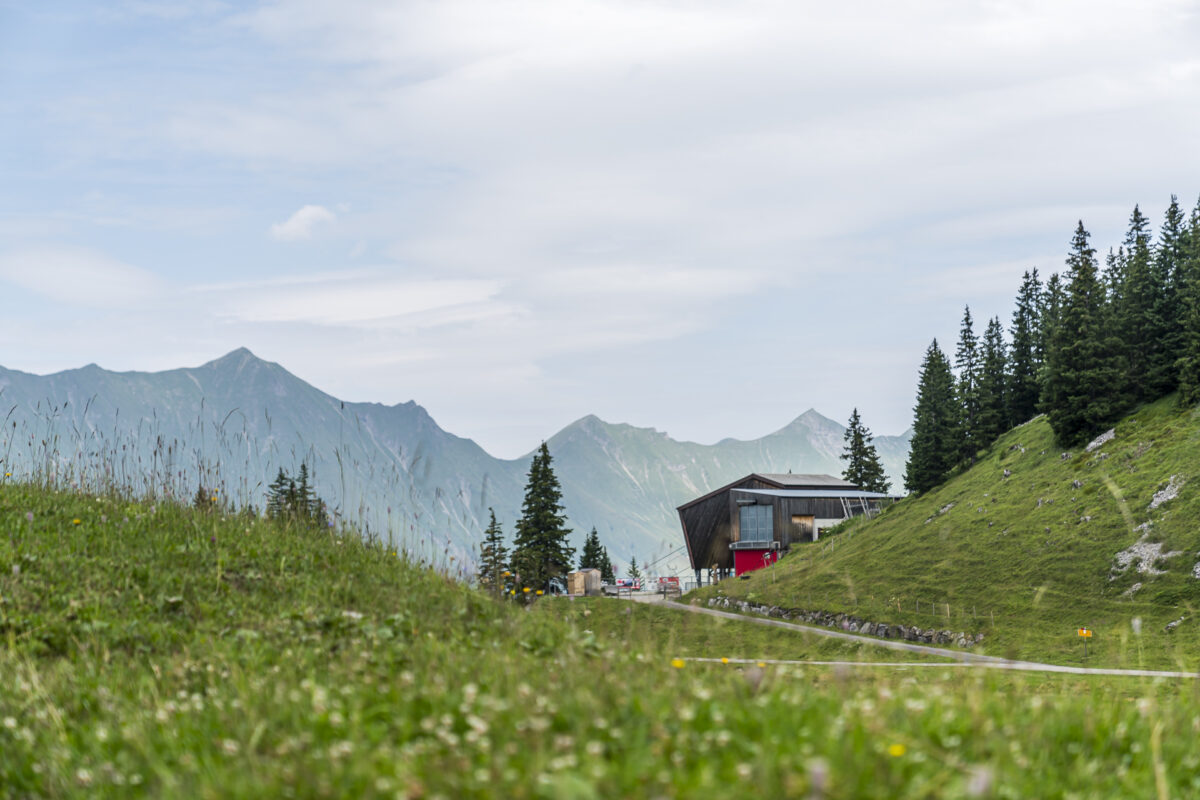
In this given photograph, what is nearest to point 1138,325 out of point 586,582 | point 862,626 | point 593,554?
point 862,626

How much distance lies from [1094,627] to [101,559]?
105 ft

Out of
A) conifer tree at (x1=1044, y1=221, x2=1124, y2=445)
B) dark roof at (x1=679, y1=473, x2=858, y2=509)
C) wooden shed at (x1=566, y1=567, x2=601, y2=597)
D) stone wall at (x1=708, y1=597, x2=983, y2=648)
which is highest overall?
conifer tree at (x1=1044, y1=221, x2=1124, y2=445)

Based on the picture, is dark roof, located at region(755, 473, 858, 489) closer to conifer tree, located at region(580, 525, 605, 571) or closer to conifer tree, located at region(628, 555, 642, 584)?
conifer tree, located at region(628, 555, 642, 584)

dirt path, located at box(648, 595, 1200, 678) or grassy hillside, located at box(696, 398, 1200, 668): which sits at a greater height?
grassy hillside, located at box(696, 398, 1200, 668)

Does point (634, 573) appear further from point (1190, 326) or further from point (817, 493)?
point (1190, 326)

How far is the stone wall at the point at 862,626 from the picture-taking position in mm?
33688

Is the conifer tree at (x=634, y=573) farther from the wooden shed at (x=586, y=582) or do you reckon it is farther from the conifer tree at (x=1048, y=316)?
the conifer tree at (x=1048, y=316)

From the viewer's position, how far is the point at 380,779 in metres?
3.98

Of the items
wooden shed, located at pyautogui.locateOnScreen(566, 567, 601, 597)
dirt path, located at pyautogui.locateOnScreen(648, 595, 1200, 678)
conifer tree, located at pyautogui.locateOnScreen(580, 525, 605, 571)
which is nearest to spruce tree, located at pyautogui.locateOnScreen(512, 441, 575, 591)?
wooden shed, located at pyautogui.locateOnScreen(566, 567, 601, 597)

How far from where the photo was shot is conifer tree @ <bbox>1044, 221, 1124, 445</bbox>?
4912 cm

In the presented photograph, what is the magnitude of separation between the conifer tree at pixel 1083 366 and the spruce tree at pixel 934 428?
11305 mm

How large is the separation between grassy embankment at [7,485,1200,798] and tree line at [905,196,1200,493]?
4765 cm

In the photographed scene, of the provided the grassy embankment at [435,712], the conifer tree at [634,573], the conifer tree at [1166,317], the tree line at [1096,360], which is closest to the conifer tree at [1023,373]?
the tree line at [1096,360]

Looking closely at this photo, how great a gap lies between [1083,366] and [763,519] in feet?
94.6
